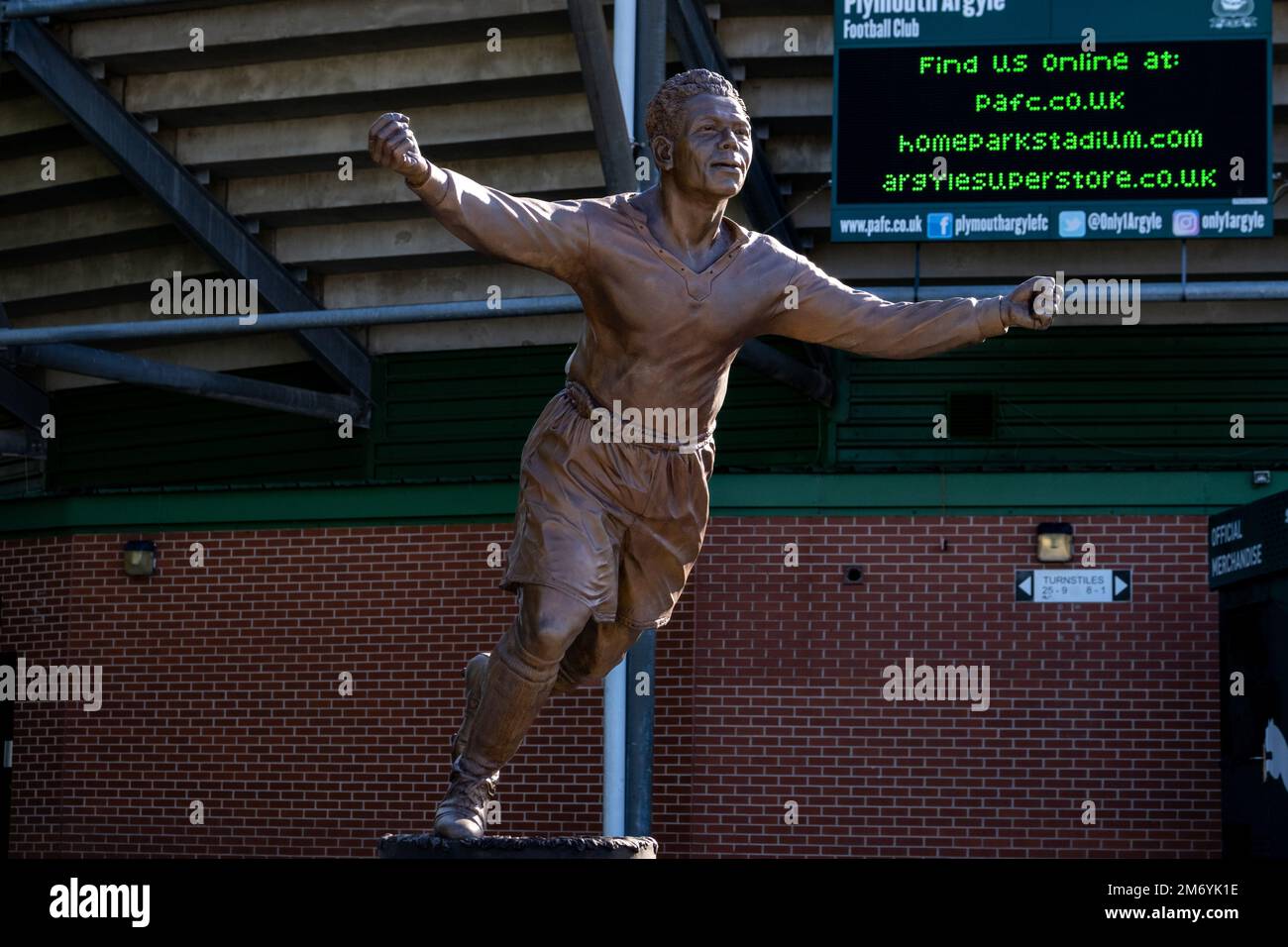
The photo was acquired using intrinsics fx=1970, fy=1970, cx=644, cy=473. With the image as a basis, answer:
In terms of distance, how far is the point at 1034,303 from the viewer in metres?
5.27

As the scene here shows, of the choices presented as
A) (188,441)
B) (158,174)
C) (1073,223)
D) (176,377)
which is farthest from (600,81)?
(188,441)

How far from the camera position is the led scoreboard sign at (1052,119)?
39.1ft

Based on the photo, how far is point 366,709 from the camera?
47.6 ft

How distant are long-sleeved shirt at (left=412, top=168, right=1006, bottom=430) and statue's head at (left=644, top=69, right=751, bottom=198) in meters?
0.19

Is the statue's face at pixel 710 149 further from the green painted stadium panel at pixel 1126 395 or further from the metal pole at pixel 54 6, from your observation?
the green painted stadium panel at pixel 1126 395

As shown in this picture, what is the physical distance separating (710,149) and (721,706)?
8.90 metres

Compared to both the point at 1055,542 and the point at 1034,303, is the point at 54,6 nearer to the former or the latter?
the point at 1055,542

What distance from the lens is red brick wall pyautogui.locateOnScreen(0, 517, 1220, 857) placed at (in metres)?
13.5

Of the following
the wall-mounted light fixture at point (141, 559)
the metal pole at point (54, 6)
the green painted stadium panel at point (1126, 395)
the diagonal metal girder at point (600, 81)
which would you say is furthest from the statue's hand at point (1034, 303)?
the wall-mounted light fixture at point (141, 559)

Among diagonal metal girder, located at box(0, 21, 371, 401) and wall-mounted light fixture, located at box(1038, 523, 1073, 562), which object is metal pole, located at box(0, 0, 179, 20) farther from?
wall-mounted light fixture, located at box(1038, 523, 1073, 562)

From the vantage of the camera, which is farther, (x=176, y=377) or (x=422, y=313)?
(x=176, y=377)

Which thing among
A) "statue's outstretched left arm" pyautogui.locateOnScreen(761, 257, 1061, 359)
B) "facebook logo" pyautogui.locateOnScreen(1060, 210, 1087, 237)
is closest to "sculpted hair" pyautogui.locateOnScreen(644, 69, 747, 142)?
"statue's outstretched left arm" pyautogui.locateOnScreen(761, 257, 1061, 359)
